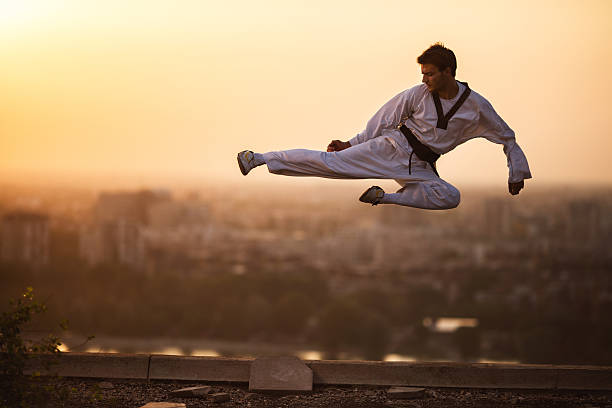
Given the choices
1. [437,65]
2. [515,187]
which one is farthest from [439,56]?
[515,187]

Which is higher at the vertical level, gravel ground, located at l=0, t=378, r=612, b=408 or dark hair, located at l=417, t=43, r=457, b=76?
dark hair, located at l=417, t=43, r=457, b=76

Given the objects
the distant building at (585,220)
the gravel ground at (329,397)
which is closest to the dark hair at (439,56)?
the gravel ground at (329,397)

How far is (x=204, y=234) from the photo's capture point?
317ft

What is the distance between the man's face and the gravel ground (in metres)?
2.33

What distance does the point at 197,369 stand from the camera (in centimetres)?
647

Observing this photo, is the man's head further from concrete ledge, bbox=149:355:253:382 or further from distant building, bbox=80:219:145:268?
distant building, bbox=80:219:145:268

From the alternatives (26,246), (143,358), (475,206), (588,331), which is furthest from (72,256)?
(143,358)

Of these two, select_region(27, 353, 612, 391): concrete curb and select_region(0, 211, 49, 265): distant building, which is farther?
select_region(0, 211, 49, 265): distant building

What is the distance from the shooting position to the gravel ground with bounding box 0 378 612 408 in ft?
19.8

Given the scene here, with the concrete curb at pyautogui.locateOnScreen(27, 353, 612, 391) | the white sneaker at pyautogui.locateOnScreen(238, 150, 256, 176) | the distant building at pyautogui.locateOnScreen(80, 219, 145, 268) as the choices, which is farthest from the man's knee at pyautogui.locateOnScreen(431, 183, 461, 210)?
the distant building at pyautogui.locateOnScreen(80, 219, 145, 268)

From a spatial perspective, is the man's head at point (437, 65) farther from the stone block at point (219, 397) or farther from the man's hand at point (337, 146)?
the stone block at point (219, 397)

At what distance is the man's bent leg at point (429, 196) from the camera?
17.8 ft

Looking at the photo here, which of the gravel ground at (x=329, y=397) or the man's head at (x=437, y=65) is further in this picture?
the gravel ground at (x=329, y=397)

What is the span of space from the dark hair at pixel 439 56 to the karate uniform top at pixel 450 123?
0.28 meters
